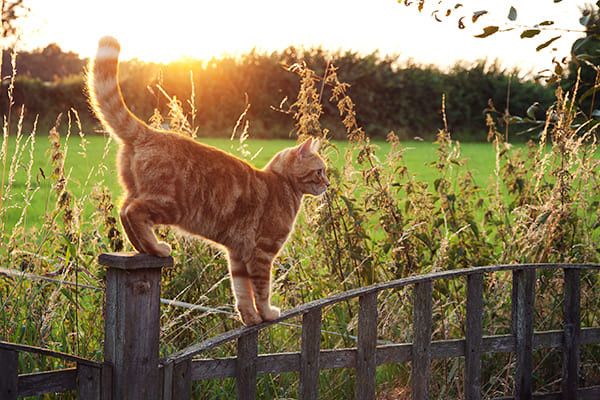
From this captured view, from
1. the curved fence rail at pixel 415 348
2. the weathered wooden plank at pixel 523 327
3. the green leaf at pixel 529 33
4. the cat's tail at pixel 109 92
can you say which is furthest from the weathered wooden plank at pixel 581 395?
the cat's tail at pixel 109 92

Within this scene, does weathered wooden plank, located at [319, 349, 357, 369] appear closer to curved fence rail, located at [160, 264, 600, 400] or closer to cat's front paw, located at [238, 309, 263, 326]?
curved fence rail, located at [160, 264, 600, 400]

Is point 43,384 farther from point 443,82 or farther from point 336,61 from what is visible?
point 443,82

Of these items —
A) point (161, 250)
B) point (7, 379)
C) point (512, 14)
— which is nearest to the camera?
point (7, 379)

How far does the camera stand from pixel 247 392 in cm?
212

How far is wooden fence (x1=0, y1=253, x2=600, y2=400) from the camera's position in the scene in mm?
1738

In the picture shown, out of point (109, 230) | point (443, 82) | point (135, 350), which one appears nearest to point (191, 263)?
point (109, 230)

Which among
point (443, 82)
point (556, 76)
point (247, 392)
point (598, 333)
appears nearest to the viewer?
point (247, 392)

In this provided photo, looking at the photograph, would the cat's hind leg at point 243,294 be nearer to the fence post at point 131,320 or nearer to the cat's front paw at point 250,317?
the cat's front paw at point 250,317

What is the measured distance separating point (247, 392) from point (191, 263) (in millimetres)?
1291

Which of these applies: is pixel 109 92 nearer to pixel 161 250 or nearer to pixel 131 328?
pixel 161 250

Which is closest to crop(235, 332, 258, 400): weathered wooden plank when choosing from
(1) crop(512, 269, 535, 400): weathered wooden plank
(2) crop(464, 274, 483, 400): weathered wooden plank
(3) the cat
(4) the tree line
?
(3) the cat

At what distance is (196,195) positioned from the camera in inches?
74.6

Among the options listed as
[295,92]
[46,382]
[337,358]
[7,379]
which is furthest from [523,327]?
[295,92]

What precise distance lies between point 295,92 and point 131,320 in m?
11.4
